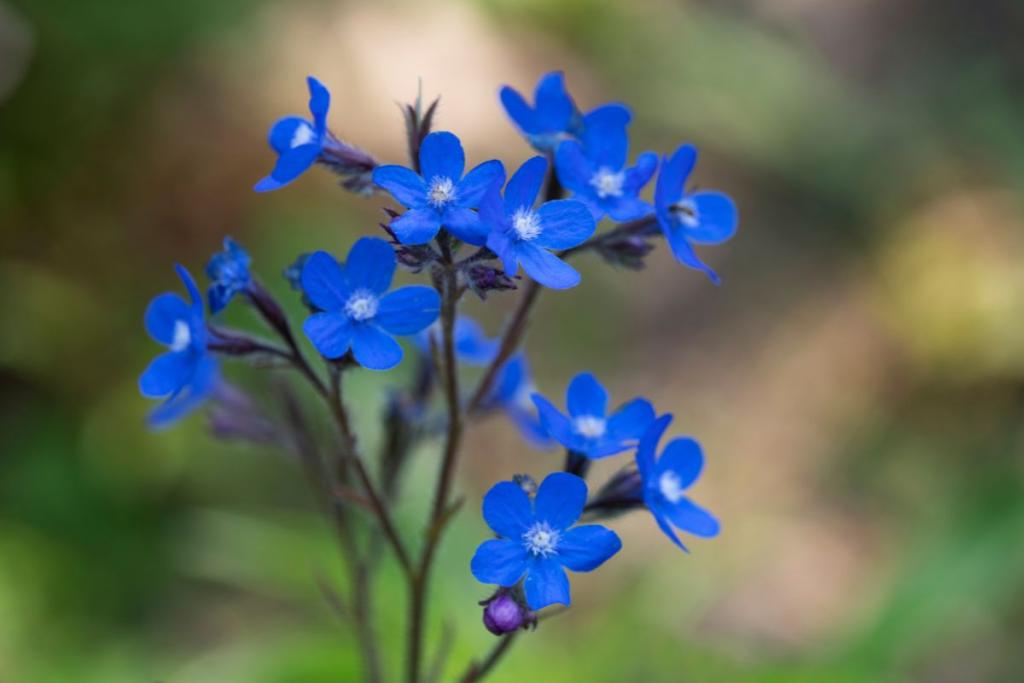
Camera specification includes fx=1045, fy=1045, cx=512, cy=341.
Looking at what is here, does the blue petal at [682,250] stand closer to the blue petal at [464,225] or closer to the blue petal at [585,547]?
the blue petal at [464,225]

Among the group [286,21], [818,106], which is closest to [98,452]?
[286,21]

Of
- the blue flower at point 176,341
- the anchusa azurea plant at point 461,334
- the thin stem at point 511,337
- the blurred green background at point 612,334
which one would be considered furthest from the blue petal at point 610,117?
the blurred green background at point 612,334

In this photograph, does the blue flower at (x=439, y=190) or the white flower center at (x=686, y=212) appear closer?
the blue flower at (x=439, y=190)

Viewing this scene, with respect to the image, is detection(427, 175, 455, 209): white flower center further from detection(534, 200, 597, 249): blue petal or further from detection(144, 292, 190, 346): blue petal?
detection(144, 292, 190, 346): blue petal

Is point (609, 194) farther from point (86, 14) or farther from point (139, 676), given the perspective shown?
point (86, 14)

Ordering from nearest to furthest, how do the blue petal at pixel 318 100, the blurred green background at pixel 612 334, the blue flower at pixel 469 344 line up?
the blue petal at pixel 318 100, the blue flower at pixel 469 344, the blurred green background at pixel 612 334

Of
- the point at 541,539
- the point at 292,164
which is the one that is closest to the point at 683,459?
the point at 541,539
